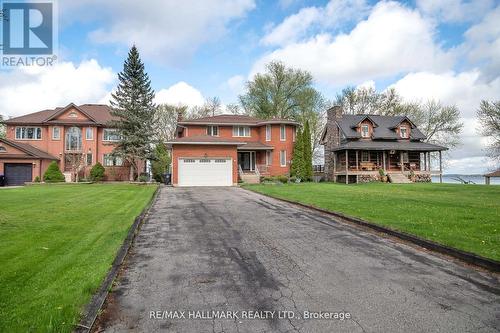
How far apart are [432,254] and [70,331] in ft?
21.1

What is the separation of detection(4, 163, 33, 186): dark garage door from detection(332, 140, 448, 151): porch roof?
31.4 m

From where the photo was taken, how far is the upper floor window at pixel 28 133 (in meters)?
34.6

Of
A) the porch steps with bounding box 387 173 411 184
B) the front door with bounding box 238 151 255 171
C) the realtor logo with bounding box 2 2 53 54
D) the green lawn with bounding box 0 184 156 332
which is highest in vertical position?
the realtor logo with bounding box 2 2 53 54

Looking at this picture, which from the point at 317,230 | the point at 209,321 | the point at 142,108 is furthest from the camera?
the point at 142,108

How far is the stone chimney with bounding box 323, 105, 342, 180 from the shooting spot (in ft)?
119

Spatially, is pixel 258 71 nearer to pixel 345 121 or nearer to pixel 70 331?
pixel 345 121

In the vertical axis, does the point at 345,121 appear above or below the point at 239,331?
above

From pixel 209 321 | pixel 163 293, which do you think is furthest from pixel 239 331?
pixel 163 293

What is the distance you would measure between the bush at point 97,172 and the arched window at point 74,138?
161 inches

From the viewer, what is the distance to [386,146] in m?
33.5

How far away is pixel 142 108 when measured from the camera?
30.8 metres

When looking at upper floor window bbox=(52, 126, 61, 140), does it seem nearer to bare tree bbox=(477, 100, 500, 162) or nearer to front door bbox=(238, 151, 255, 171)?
front door bbox=(238, 151, 255, 171)

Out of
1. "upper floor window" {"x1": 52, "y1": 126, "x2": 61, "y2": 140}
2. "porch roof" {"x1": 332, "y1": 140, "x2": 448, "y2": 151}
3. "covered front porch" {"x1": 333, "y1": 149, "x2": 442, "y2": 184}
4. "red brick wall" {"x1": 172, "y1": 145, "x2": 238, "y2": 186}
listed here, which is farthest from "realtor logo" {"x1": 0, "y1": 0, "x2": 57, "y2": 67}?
"covered front porch" {"x1": 333, "y1": 149, "x2": 442, "y2": 184}

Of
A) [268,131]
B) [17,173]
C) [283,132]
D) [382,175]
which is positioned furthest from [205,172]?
[17,173]
